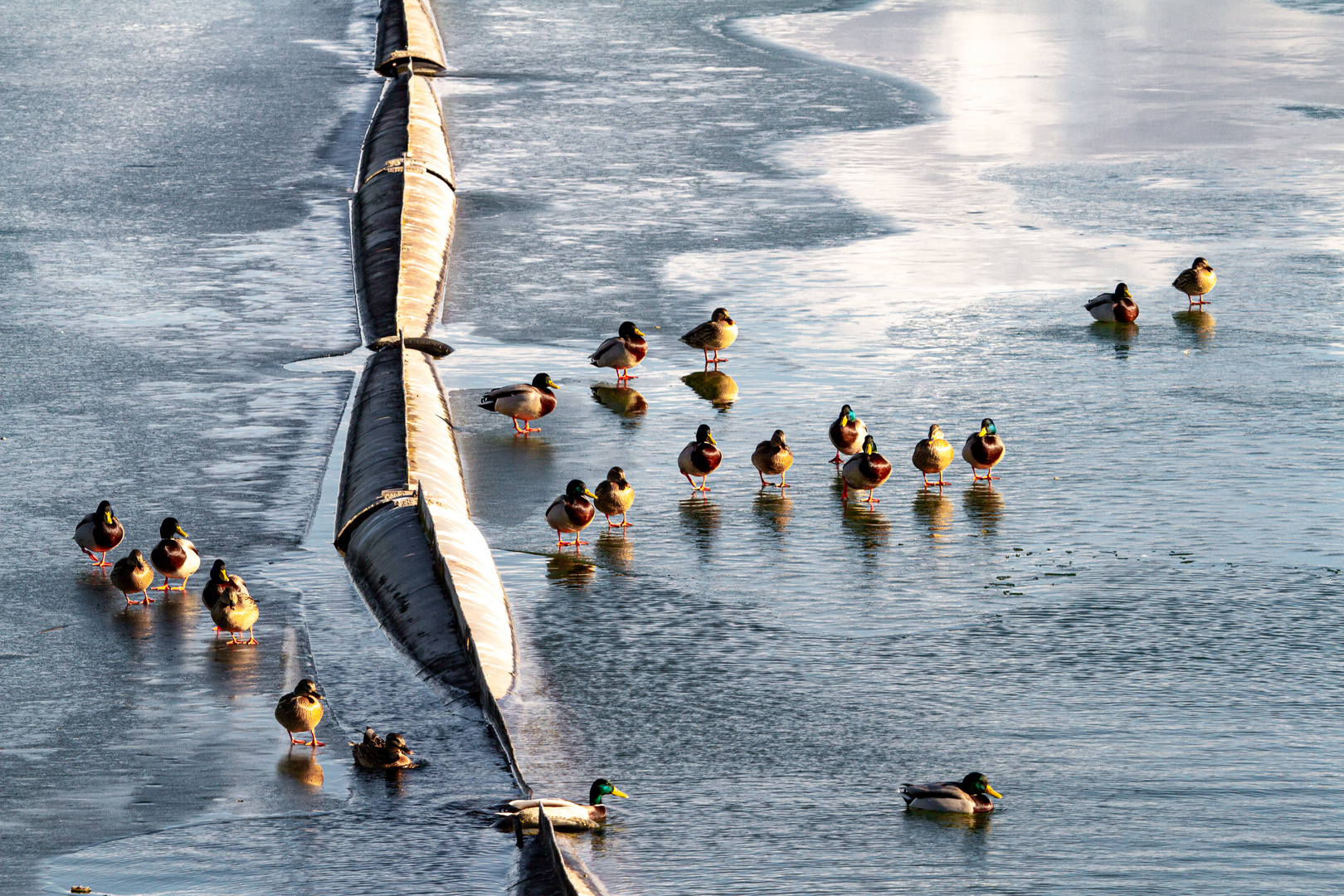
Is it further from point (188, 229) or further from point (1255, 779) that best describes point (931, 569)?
point (188, 229)

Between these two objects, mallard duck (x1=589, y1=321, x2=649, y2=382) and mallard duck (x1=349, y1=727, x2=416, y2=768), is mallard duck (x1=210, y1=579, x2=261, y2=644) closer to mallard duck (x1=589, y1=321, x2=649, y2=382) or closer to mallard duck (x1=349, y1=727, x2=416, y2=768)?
mallard duck (x1=349, y1=727, x2=416, y2=768)

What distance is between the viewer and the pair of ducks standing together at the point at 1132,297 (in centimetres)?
1722

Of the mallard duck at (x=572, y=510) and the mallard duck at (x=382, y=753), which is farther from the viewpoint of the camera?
the mallard duck at (x=572, y=510)

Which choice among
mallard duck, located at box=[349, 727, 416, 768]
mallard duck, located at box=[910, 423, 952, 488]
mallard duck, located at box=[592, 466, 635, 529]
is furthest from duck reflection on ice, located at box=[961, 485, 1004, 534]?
mallard duck, located at box=[349, 727, 416, 768]

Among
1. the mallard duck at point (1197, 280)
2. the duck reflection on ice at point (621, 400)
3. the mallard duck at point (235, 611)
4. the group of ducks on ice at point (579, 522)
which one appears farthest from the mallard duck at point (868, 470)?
the mallard duck at point (1197, 280)

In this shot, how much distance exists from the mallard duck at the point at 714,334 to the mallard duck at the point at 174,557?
234 inches

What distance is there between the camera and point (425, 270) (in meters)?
19.1

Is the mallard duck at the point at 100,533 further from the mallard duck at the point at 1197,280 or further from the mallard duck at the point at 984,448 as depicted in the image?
the mallard duck at the point at 1197,280

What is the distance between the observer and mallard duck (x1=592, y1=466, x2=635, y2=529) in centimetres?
1270

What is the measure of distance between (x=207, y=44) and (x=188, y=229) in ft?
45.6

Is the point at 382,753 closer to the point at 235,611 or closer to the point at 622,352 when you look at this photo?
the point at 235,611

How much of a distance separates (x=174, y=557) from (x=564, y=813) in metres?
4.06

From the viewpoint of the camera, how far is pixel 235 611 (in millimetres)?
10719

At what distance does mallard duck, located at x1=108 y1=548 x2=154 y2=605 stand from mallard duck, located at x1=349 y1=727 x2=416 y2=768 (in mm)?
2736
